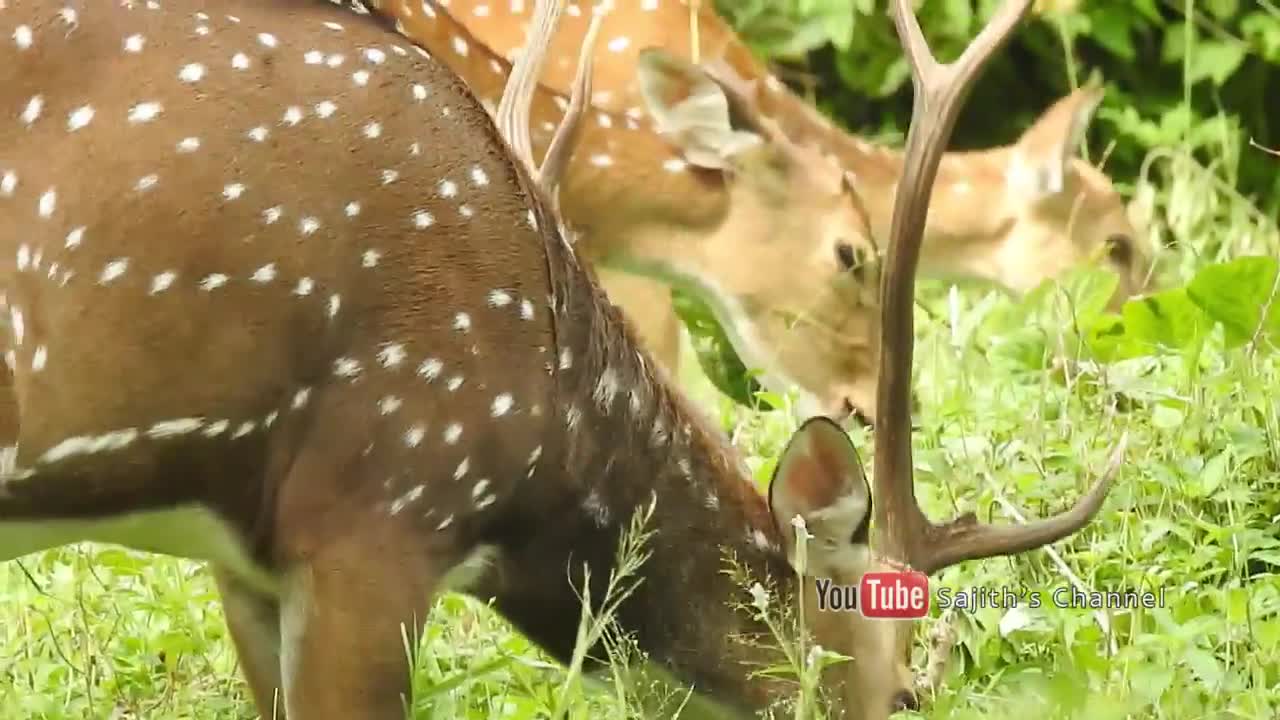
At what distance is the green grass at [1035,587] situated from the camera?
2.86 metres

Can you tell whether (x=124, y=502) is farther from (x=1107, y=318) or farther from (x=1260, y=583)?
(x=1107, y=318)

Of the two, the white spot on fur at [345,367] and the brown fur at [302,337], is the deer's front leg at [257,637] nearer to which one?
the brown fur at [302,337]

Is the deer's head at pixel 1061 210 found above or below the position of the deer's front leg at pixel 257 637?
below

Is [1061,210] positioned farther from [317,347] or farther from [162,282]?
[162,282]

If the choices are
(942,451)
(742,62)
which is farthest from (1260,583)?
(742,62)

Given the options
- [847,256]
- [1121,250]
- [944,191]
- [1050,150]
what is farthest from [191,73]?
[1121,250]

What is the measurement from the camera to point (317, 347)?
2.40 metres

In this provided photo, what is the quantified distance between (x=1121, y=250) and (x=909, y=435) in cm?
295

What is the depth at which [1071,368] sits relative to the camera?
3869mm

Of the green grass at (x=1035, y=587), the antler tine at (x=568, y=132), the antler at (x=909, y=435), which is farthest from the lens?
the antler tine at (x=568, y=132)

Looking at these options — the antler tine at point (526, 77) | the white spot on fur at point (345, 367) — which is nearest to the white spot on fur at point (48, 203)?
the white spot on fur at point (345, 367)

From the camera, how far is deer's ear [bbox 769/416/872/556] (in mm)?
2682

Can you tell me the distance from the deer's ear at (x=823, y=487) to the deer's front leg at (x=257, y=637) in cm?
65

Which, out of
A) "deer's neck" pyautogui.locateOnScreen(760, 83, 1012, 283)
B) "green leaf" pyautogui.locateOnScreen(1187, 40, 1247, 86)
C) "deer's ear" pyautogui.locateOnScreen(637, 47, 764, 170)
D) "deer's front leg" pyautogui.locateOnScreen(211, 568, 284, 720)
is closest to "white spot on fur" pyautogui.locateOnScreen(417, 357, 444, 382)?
"deer's front leg" pyautogui.locateOnScreen(211, 568, 284, 720)
